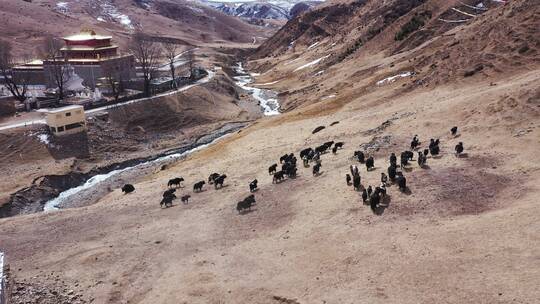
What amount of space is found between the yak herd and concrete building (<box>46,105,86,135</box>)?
77.3 ft

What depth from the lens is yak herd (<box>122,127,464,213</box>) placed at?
30953 millimetres

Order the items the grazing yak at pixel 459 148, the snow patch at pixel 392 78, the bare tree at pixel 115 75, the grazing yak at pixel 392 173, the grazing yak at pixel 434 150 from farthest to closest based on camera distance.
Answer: the bare tree at pixel 115 75, the snow patch at pixel 392 78, the grazing yak at pixel 434 150, the grazing yak at pixel 459 148, the grazing yak at pixel 392 173

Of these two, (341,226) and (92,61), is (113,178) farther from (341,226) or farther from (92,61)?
(92,61)

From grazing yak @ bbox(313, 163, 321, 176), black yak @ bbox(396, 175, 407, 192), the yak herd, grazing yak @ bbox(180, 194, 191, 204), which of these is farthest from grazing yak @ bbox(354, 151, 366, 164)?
grazing yak @ bbox(180, 194, 191, 204)

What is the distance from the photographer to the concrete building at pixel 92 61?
8631 centimetres

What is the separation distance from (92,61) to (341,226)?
69.7 m

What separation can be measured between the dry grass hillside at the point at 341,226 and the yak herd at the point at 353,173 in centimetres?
56

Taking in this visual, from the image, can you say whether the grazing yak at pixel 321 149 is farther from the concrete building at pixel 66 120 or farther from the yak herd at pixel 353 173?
the concrete building at pixel 66 120

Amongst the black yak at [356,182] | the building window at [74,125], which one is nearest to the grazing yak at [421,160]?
the black yak at [356,182]

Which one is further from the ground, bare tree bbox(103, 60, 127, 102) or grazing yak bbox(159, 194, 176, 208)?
bare tree bbox(103, 60, 127, 102)

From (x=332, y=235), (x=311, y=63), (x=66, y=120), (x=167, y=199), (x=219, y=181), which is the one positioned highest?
(x=332, y=235)

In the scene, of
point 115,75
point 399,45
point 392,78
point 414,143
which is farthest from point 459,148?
point 115,75

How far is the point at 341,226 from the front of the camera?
2838 cm

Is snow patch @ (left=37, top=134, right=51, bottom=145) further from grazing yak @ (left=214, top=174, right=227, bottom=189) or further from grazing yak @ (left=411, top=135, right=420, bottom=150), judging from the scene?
grazing yak @ (left=411, top=135, right=420, bottom=150)
